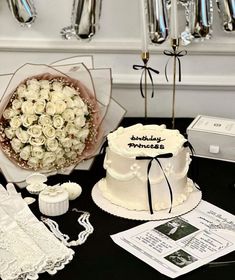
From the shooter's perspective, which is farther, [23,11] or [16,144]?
[23,11]

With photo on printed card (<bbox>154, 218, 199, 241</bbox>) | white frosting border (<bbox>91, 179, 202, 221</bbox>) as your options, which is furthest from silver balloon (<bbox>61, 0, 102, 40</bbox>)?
photo on printed card (<bbox>154, 218, 199, 241</bbox>)

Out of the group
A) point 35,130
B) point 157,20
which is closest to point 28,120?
point 35,130

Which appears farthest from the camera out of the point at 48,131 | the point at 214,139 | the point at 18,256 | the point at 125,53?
the point at 125,53

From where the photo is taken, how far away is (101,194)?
1.10m

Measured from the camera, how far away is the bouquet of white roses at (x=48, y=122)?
1.11 m

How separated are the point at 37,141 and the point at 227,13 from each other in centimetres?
54

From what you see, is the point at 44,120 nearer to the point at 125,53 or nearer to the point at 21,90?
the point at 21,90

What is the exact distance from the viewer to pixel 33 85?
1.14 metres

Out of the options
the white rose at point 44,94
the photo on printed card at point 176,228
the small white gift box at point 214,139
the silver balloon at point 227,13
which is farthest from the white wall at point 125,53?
the photo on printed card at point 176,228

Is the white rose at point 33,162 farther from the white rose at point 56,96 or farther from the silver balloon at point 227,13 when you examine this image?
the silver balloon at point 227,13

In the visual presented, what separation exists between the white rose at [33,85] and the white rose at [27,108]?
32mm

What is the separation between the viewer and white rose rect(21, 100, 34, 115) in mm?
1107

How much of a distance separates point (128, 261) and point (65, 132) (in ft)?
1.09

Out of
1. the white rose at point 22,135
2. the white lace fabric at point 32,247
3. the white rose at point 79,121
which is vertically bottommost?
the white lace fabric at point 32,247
